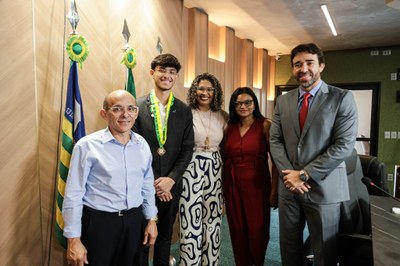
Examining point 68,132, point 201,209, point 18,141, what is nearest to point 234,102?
point 201,209

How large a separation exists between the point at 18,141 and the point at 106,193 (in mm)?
665

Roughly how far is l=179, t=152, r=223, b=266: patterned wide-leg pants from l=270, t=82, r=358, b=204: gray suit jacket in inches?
20.9

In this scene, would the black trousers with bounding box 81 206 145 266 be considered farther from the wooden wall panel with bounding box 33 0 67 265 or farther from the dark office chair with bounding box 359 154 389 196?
the dark office chair with bounding box 359 154 389 196

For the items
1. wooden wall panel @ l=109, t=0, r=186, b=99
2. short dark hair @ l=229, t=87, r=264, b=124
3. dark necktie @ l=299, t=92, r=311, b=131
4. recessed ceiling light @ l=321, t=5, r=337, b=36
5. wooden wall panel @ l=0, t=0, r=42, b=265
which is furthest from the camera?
recessed ceiling light @ l=321, t=5, r=337, b=36

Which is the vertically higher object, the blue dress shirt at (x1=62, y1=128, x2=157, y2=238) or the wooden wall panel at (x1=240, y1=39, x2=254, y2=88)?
the wooden wall panel at (x1=240, y1=39, x2=254, y2=88)

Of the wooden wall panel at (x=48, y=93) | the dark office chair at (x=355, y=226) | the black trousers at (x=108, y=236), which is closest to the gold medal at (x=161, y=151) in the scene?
the black trousers at (x=108, y=236)

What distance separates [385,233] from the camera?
1.34 metres

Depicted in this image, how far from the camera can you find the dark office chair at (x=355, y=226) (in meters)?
1.67

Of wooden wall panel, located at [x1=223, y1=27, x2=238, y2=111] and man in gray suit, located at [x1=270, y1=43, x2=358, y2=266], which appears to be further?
wooden wall panel, located at [x1=223, y1=27, x2=238, y2=111]

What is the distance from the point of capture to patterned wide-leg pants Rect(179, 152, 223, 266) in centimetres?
210

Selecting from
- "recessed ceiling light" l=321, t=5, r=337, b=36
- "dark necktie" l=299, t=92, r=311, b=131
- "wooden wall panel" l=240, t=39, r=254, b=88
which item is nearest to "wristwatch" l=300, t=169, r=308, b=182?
"dark necktie" l=299, t=92, r=311, b=131

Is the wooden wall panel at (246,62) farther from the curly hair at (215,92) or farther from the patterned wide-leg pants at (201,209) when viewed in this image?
the patterned wide-leg pants at (201,209)

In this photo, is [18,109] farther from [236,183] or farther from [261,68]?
[261,68]

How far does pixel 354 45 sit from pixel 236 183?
4.68 m
